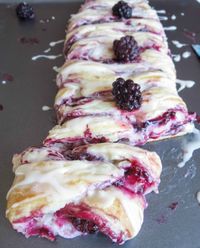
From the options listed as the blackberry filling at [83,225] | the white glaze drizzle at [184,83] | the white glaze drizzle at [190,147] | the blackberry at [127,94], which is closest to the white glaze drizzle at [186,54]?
the white glaze drizzle at [184,83]

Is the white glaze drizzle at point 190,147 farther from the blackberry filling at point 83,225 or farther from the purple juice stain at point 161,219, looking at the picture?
the blackberry filling at point 83,225

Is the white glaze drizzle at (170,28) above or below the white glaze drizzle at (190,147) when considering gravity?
above

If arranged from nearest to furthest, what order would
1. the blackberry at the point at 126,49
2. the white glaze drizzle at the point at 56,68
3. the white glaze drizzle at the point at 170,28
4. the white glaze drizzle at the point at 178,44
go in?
1. the blackberry at the point at 126,49
2. the white glaze drizzle at the point at 56,68
3. the white glaze drizzle at the point at 178,44
4. the white glaze drizzle at the point at 170,28

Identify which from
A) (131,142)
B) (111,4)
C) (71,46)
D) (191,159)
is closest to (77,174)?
(131,142)

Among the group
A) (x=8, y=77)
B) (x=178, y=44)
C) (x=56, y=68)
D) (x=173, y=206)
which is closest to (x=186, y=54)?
(x=178, y=44)

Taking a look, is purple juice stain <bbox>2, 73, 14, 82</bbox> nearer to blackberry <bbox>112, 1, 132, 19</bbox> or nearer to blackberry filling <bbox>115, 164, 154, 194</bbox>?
blackberry <bbox>112, 1, 132, 19</bbox>

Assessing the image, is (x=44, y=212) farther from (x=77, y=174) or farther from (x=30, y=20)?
(x=30, y=20)
